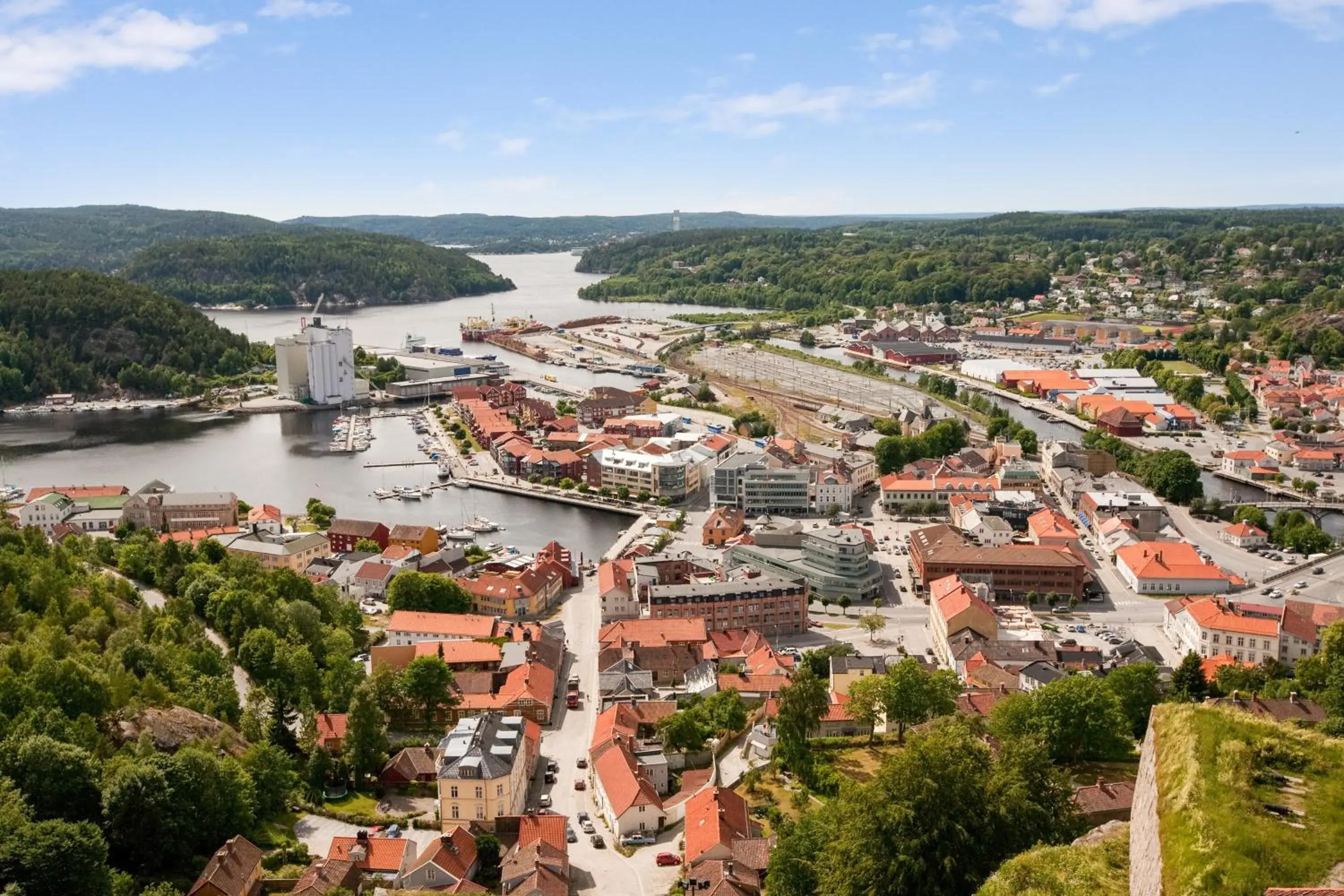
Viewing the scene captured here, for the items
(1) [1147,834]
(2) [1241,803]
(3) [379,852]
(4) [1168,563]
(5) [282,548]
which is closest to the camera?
(2) [1241,803]

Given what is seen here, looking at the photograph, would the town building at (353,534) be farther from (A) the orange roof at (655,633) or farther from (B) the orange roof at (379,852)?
(B) the orange roof at (379,852)

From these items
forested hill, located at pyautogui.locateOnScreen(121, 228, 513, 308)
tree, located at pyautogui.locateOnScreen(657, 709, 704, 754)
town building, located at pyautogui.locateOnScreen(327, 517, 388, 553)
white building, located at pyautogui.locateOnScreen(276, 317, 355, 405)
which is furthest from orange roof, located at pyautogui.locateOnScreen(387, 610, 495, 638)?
forested hill, located at pyautogui.locateOnScreen(121, 228, 513, 308)

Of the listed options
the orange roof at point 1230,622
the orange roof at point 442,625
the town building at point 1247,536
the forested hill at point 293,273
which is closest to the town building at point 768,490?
the town building at point 1247,536

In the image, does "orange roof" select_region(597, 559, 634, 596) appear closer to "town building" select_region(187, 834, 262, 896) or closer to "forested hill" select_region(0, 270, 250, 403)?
"town building" select_region(187, 834, 262, 896)

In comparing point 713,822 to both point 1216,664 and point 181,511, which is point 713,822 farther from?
point 181,511

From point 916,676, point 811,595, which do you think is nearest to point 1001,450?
point 811,595

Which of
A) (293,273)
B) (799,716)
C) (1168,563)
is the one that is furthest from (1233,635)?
(293,273)
